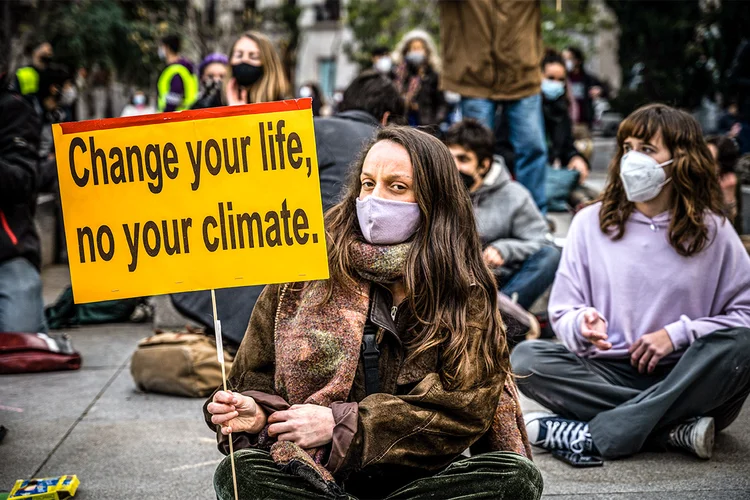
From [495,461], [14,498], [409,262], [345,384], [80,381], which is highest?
[409,262]

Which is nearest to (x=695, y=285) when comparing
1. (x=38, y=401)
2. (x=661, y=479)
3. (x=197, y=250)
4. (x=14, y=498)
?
(x=661, y=479)

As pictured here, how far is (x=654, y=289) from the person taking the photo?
13.0 feet

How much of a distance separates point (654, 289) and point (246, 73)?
2.73 meters

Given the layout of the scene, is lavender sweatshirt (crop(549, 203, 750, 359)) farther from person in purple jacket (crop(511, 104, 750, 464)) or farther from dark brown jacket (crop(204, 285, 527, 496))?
dark brown jacket (crop(204, 285, 527, 496))

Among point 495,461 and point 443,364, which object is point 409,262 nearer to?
point 443,364

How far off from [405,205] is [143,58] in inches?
596

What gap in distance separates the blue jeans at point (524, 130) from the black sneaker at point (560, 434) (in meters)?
3.22

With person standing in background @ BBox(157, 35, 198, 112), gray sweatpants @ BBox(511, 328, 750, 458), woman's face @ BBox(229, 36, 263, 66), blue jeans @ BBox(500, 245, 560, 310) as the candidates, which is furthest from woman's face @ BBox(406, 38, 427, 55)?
gray sweatpants @ BBox(511, 328, 750, 458)


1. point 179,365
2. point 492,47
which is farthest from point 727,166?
point 179,365

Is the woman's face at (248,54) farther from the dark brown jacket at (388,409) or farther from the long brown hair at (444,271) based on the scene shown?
the dark brown jacket at (388,409)

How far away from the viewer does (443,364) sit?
2693mm

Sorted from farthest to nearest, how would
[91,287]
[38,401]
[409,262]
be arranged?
[38,401]
[409,262]
[91,287]

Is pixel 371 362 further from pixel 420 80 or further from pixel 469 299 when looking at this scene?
pixel 420 80

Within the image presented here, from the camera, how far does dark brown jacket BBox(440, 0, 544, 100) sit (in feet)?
22.4
